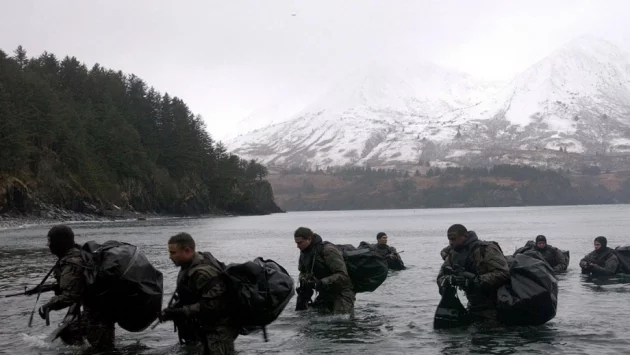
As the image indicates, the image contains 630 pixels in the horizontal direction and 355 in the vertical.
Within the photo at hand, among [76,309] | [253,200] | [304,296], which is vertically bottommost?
[304,296]

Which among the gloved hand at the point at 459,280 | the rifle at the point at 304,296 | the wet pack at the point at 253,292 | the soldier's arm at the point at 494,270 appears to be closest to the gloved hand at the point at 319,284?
the rifle at the point at 304,296

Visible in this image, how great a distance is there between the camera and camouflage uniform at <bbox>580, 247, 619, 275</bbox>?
23.5 metres

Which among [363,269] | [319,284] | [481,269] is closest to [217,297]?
[319,284]

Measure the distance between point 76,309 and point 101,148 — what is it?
333ft

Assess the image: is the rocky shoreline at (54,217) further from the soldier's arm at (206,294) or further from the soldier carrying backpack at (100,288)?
the soldier's arm at (206,294)

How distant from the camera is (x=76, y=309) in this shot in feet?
37.4

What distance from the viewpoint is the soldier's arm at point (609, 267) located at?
2348 cm

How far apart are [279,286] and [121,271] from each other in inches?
104

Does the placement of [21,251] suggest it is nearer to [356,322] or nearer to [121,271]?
[356,322]

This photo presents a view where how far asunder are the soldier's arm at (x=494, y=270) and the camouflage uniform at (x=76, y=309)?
23.0 ft

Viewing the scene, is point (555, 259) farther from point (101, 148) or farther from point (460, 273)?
point (101, 148)

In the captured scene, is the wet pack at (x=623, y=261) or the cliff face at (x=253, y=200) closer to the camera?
the wet pack at (x=623, y=261)

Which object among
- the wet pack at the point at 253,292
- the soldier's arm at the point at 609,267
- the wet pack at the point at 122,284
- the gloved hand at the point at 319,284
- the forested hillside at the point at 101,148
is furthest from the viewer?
the forested hillside at the point at 101,148

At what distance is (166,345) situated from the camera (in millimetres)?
14055
